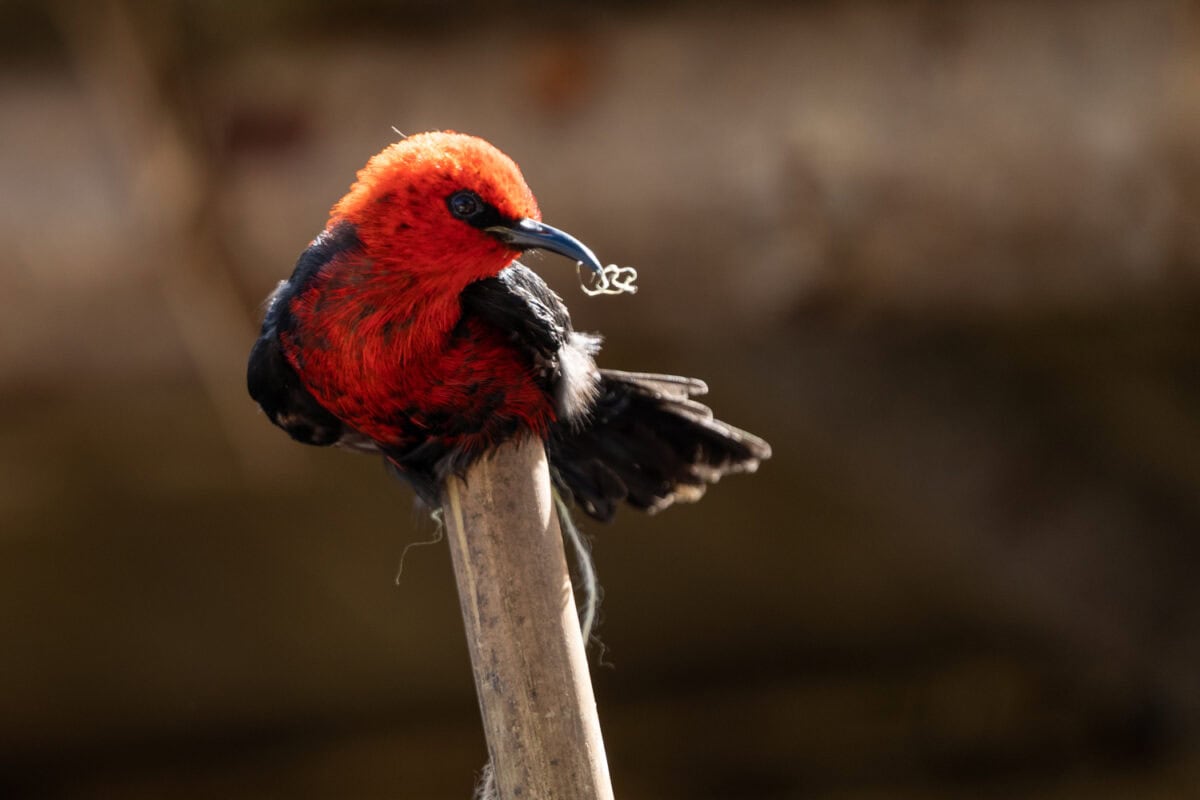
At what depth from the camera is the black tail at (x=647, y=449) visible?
1.11 metres

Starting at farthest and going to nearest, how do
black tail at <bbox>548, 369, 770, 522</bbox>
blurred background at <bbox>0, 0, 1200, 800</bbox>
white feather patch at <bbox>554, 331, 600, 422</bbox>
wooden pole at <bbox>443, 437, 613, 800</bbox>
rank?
1. blurred background at <bbox>0, 0, 1200, 800</bbox>
2. black tail at <bbox>548, 369, 770, 522</bbox>
3. white feather patch at <bbox>554, 331, 600, 422</bbox>
4. wooden pole at <bbox>443, 437, 613, 800</bbox>

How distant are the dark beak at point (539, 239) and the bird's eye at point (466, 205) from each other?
0.01m

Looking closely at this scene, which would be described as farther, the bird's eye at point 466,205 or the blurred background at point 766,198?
the blurred background at point 766,198

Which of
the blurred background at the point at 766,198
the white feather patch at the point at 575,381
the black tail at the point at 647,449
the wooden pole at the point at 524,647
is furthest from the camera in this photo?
the blurred background at the point at 766,198

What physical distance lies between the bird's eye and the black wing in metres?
0.12

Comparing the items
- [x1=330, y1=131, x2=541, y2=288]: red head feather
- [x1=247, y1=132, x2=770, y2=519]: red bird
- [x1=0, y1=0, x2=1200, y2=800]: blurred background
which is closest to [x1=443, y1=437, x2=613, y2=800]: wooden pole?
[x1=247, y1=132, x2=770, y2=519]: red bird

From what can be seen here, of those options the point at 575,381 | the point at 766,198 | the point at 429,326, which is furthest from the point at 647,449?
the point at 766,198

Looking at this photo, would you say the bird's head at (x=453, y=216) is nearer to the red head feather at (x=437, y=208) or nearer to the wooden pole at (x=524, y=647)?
the red head feather at (x=437, y=208)

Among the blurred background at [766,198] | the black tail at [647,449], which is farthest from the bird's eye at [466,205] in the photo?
the blurred background at [766,198]

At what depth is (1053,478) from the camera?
201 cm

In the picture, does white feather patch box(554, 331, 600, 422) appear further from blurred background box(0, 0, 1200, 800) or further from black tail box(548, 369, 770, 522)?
blurred background box(0, 0, 1200, 800)

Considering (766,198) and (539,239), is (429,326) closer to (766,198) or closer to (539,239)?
(539,239)

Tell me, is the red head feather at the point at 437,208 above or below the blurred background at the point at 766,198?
below

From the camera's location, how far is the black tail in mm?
1108
